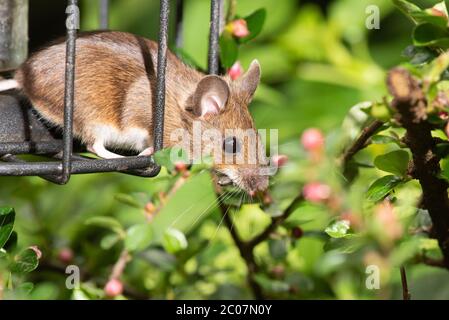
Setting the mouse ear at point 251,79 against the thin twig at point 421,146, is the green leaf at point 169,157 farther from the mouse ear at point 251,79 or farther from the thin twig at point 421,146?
the mouse ear at point 251,79

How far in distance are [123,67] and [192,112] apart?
0.22 m

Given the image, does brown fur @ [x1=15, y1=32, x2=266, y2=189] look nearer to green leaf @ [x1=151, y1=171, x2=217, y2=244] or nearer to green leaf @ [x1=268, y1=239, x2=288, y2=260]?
green leaf @ [x1=151, y1=171, x2=217, y2=244]

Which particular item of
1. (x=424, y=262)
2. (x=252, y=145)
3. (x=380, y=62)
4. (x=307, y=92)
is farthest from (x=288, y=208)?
(x=380, y=62)

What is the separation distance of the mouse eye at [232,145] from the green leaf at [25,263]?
0.66m

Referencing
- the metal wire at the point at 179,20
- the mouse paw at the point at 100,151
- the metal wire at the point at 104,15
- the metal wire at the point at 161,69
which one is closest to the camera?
the metal wire at the point at 161,69

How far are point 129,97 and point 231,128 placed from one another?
0.28 meters

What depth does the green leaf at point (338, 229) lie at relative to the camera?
182 centimetres

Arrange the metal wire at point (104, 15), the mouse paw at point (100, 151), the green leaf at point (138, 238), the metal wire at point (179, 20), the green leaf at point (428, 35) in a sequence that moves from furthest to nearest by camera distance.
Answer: the metal wire at point (104, 15) → the metal wire at point (179, 20) → the mouse paw at point (100, 151) → the green leaf at point (138, 238) → the green leaf at point (428, 35)

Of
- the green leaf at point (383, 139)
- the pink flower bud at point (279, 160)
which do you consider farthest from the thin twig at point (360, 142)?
the pink flower bud at point (279, 160)

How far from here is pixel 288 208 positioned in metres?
2.20

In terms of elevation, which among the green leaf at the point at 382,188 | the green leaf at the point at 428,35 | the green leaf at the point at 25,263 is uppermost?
the green leaf at the point at 428,35

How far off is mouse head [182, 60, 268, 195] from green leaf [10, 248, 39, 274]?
612 mm

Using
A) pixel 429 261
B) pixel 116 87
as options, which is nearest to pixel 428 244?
pixel 429 261

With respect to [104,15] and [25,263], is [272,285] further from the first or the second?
[104,15]
